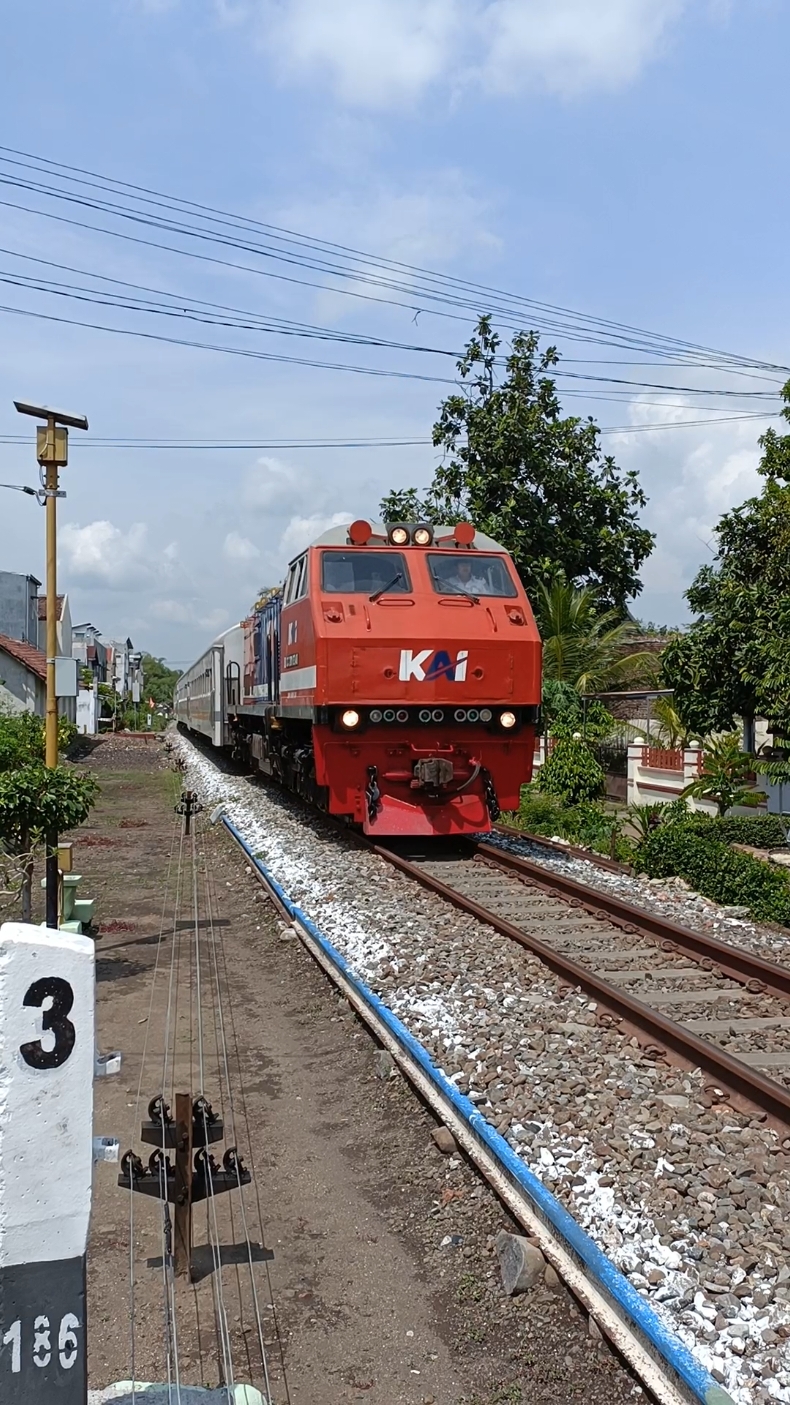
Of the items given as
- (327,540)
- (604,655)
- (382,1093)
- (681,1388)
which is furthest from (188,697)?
(681,1388)

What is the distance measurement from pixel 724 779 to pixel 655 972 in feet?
31.6

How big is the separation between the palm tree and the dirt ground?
16.3 metres

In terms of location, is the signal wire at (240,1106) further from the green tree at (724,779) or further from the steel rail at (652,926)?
the green tree at (724,779)

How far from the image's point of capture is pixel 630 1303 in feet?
10.7

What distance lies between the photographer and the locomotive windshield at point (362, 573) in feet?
37.1

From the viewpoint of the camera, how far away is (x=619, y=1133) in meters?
4.46

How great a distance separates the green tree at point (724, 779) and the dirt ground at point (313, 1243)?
379 inches

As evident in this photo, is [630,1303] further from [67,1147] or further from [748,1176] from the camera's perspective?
[67,1147]

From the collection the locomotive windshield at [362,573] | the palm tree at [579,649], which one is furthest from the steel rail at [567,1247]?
the palm tree at [579,649]

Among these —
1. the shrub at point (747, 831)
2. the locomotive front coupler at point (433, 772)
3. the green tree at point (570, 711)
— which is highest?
the green tree at point (570, 711)

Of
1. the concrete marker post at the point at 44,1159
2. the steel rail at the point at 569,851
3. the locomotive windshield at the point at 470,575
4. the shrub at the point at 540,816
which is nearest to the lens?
the concrete marker post at the point at 44,1159

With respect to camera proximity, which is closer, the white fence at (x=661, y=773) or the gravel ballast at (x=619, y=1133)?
the gravel ballast at (x=619, y=1133)

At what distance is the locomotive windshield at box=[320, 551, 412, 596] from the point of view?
445 inches

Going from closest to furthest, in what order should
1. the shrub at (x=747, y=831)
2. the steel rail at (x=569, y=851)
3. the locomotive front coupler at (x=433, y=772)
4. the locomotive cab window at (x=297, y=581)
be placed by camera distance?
the locomotive front coupler at (x=433, y=772)
the steel rail at (x=569, y=851)
the locomotive cab window at (x=297, y=581)
the shrub at (x=747, y=831)
